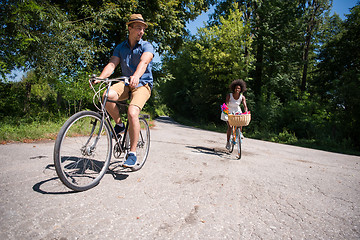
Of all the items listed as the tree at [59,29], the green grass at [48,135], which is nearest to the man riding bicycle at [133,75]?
the green grass at [48,135]

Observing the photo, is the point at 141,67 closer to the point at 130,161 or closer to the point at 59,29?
the point at 130,161

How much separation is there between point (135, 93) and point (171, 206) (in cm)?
167

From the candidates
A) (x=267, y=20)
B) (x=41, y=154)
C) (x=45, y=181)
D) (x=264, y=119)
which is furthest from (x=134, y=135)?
(x=267, y=20)

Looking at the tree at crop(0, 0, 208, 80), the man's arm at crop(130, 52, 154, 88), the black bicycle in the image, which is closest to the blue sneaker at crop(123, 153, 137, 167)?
the black bicycle

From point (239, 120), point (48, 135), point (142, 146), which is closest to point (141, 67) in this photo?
point (142, 146)

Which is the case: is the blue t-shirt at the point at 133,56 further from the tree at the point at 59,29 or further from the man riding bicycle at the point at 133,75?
the tree at the point at 59,29

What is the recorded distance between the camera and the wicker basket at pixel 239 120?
5.05 metres

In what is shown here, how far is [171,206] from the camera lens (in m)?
2.10

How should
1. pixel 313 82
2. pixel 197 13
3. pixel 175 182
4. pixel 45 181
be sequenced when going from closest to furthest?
pixel 45 181 → pixel 175 182 → pixel 197 13 → pixel 313 82

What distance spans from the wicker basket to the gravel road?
193 cm

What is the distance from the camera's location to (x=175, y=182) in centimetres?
282

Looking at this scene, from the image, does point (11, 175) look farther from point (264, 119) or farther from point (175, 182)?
point (264, 119)

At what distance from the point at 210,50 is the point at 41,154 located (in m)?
17.8

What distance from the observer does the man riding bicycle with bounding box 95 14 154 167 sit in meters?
2.82
